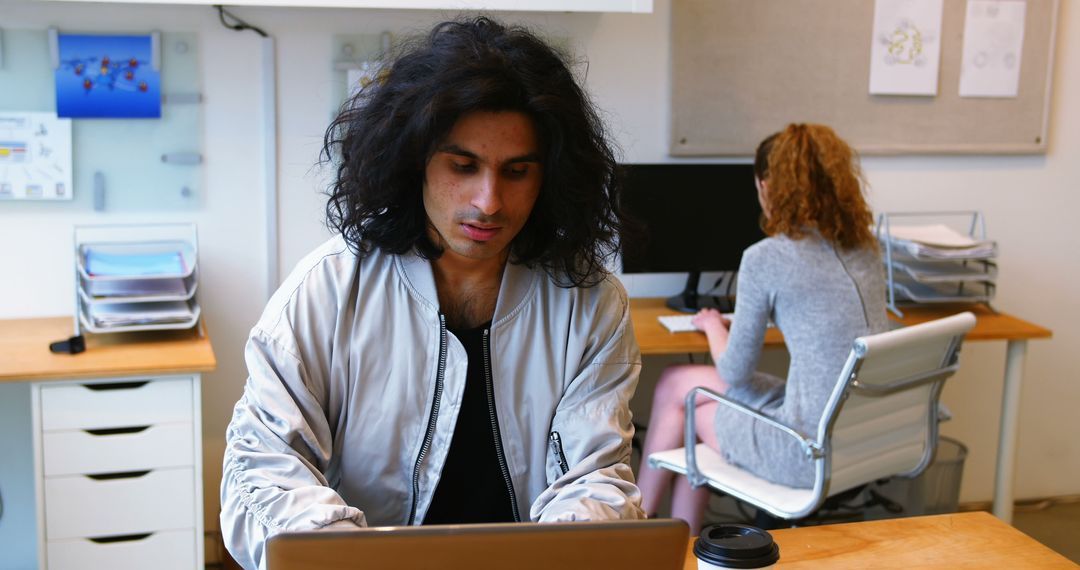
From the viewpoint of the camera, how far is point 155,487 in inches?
105

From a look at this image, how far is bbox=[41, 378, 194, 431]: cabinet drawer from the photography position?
2.61 m

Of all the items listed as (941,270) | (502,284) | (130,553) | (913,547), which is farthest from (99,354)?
(941,270)

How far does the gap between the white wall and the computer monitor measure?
164mm

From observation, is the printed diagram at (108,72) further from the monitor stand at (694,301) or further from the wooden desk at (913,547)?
the wooden desk at (913,547)

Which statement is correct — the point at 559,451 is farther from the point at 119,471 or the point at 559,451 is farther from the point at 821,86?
A: the point at 821,86

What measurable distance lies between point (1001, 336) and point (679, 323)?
3.06ft

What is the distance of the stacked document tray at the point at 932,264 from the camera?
3344mm

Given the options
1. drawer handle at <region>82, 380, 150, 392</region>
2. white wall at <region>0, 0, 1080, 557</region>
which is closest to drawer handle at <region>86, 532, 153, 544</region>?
drawer handle at <region>82, 380, 150, 392</region>

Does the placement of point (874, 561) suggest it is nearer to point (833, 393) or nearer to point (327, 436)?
point (327, 436)

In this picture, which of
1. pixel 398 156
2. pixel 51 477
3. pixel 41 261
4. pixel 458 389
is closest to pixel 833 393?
pixel 458 389

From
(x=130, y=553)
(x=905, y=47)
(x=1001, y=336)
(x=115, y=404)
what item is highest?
(x=905, y=47)

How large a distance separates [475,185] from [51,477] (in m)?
1.69

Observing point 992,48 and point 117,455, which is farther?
point 992,48

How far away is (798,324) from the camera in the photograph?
8.73ft
